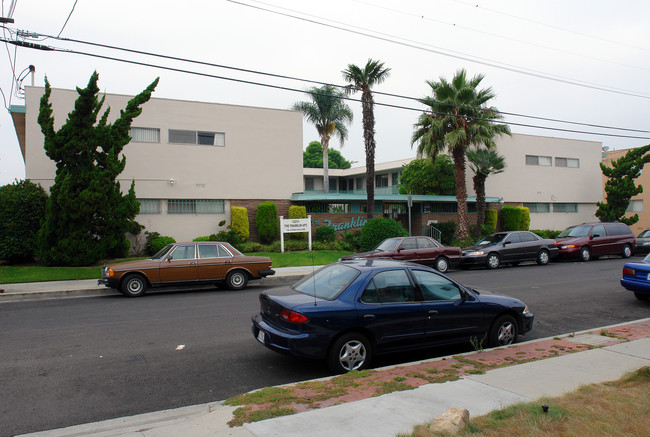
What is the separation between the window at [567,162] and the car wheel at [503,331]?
106ft

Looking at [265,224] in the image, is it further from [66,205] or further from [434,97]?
[434,97]

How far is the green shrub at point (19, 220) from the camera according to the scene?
707 inches

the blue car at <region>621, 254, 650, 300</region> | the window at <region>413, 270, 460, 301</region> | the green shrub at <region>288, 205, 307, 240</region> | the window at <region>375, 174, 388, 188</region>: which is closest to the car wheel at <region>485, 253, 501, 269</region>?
the blue car at <region>621, 254, 650, 300</region>

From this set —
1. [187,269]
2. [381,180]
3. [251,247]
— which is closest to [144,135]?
[251,247]

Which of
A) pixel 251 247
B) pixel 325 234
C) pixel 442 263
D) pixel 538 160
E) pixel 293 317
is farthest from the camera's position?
pixel 538 160

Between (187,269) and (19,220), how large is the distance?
9577 mm

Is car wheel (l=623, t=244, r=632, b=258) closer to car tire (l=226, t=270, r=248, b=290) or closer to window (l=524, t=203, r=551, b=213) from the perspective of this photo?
window (l=524, t=203, r=551, b=213)

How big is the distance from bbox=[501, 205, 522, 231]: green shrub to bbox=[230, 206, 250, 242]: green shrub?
18.9 meters

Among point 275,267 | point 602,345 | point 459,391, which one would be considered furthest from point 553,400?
point 275,267

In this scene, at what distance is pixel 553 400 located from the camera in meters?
4.57

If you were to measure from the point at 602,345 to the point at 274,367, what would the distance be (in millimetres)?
4912

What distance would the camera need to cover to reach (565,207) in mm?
36188

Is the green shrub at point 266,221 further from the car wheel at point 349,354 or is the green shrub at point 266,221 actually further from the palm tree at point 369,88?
the car wheel at point 349,354

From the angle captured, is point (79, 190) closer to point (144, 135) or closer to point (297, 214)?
point (144, 135)
